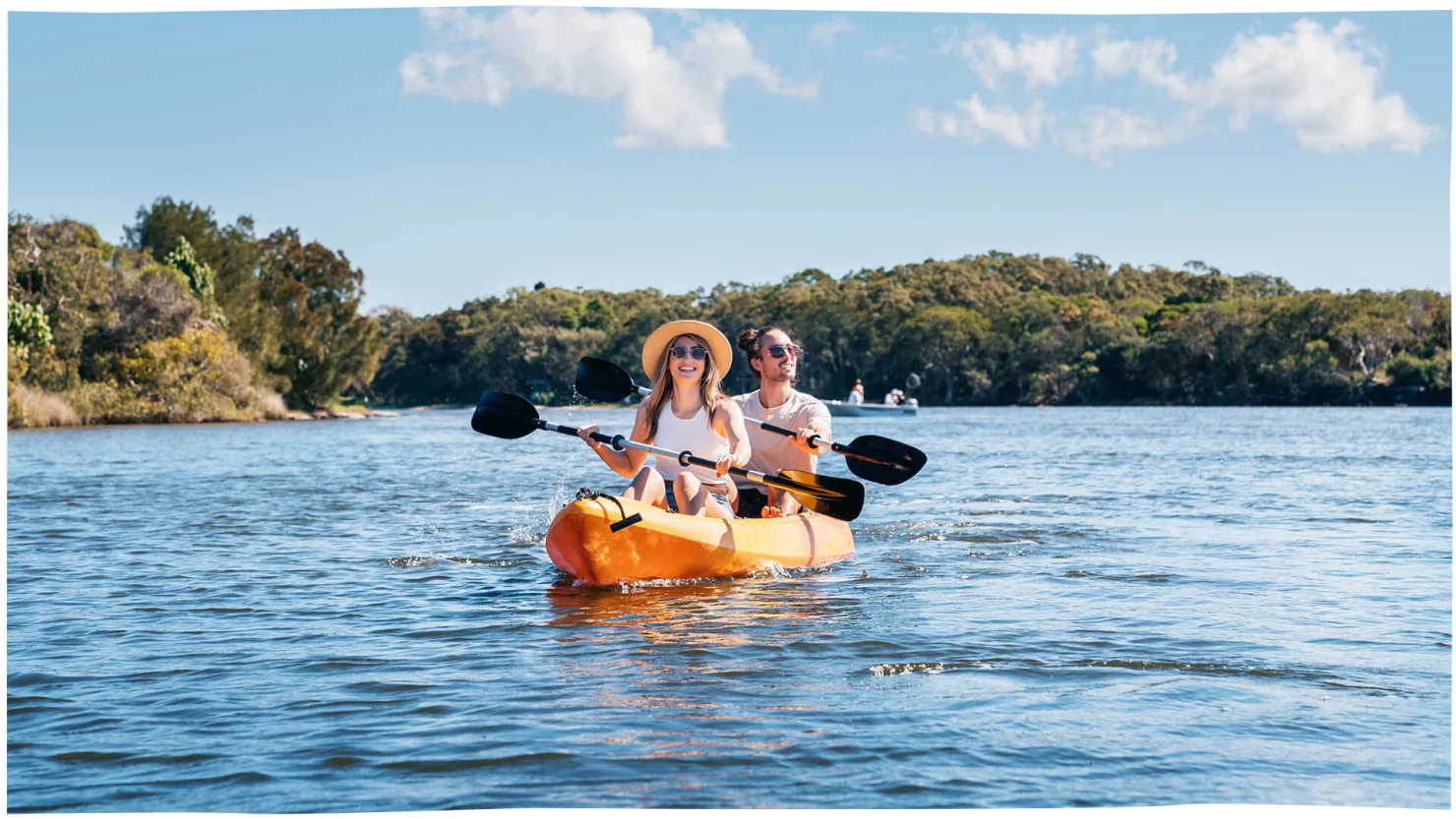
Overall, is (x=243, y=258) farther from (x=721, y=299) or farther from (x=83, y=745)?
(x=83, y=745)

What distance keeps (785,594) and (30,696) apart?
368 cm

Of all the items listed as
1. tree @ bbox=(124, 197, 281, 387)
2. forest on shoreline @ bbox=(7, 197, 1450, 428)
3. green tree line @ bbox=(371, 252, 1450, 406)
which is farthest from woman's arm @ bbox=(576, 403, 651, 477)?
green tree line @ bbox=(371, 252, 1450, 406)

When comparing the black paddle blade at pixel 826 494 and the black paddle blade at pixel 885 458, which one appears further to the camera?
the black paddle blade at pixel 885 458

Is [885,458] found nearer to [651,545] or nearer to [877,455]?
[877,455]

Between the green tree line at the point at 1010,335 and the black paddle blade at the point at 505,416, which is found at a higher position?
the green tree line at the point at 1010,335

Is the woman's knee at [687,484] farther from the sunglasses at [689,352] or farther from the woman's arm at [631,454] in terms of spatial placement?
the sunglasses at [689,352]

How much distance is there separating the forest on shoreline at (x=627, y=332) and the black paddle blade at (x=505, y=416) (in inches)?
655

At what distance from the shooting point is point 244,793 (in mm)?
4074

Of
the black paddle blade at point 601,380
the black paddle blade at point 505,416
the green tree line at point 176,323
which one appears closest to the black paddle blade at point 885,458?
the black paddle blade at point 601,380

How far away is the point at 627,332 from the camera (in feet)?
277

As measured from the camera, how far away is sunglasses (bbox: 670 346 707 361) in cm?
780

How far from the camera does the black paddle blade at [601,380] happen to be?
30.0 feet

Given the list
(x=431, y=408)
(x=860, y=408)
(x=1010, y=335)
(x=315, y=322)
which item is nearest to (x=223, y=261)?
(x=315, y=322)

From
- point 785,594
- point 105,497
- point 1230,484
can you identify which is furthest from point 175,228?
point 785,594
